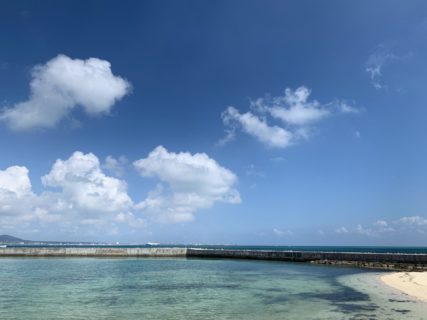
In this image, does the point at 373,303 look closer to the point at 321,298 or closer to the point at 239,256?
the point at 321,298

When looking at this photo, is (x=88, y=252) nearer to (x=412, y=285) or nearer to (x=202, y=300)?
(x=202, y=300)

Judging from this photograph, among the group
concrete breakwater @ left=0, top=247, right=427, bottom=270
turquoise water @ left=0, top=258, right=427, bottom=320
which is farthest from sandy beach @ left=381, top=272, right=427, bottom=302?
Answer: concrete breakwater @ left=0, top=247, right=427, bottom=270

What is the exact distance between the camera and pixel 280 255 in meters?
73.3

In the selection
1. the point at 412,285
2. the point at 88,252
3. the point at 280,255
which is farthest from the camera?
the point at 88,252

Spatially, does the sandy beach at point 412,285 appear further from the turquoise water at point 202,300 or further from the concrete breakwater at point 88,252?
the concrete breakwater at point 88,252

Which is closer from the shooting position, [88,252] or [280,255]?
[280,255]

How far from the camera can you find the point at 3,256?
81.4 m

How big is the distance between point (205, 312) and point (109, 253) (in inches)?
2634

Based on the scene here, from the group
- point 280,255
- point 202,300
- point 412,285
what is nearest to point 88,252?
point 280,255

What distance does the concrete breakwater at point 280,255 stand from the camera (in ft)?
181

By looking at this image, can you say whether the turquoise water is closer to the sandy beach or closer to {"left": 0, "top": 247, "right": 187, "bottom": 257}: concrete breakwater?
the sandy beach

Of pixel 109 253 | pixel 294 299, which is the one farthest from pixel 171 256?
pixel 294 299

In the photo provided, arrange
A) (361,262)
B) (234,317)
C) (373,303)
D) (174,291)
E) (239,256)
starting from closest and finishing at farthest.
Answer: (234,317), (373,303), (174,291), (361,262), (239,256)

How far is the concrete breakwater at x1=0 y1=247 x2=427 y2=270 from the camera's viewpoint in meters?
55.2
